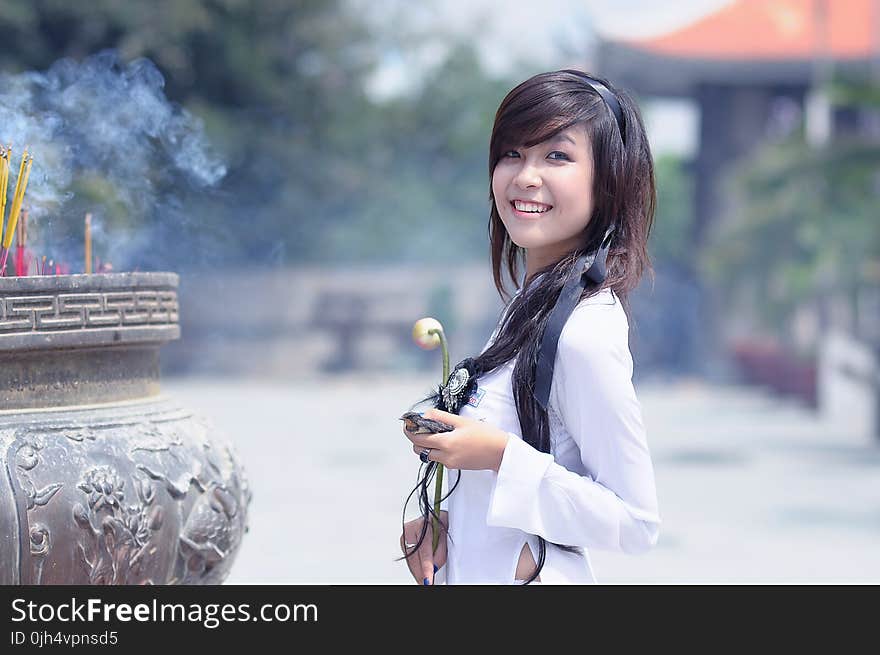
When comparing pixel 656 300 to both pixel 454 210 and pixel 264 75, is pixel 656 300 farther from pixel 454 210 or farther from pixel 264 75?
pixel 264 75

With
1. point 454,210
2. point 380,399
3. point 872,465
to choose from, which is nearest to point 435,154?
point 454,210

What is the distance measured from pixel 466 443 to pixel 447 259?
21.3 metres

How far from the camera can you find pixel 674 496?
669 centimetres

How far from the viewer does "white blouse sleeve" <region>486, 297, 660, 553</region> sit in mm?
1481

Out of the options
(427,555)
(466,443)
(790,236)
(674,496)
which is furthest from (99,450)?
(790,236)

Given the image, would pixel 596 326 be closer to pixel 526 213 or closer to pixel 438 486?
pixel 526 213

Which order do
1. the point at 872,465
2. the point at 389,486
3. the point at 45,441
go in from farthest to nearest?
the point at 872,465 → the point at 389,486 → the point at 45,441

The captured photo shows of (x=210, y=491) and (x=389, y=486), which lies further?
(x=389, y=486)

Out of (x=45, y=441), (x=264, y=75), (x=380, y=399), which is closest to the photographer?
(x=45, y=441)

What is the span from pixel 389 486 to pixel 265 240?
1379 cm

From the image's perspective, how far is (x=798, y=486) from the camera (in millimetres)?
7109

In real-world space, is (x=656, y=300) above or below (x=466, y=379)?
above

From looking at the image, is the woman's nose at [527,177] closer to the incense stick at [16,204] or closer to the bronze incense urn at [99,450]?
the bronze incense urn at [99,450]

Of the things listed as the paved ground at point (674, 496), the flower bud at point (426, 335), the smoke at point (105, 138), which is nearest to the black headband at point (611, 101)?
the flower bud at point (426, 335)
